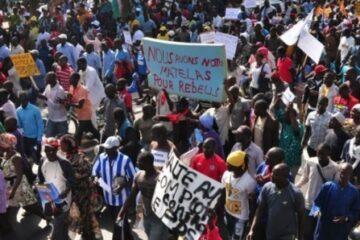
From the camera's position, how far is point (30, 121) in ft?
28.2

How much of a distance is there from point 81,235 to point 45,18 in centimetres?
1216

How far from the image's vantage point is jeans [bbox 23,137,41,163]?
29.0 feet

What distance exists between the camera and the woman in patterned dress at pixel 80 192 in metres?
6.55

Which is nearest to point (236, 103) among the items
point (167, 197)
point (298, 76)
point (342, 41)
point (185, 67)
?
point (185, 67)

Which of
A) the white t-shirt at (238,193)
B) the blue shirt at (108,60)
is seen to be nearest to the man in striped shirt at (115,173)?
the white t-shirt at (238,193)

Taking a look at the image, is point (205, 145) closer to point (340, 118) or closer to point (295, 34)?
point (340, 118)

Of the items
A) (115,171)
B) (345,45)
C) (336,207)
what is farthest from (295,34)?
(336,207)

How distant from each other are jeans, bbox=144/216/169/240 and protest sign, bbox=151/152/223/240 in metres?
0.29

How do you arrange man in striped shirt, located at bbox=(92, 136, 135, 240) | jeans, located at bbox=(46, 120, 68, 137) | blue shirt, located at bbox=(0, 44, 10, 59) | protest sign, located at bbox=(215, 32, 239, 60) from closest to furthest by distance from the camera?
man in striped shirt, located at bbox=(92, 136, 135, 240), jeans, located at bbox=(46, 120, 68, 137), protest sign, located at bbox=(215, 32, 239, 60), blue shirt, located at bbox=(0, 44, 10, 59)

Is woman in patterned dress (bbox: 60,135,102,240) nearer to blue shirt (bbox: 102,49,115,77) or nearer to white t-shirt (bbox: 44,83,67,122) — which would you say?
white t-shirt (bbox: 44,83,67,122)

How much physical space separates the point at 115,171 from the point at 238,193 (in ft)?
4.52

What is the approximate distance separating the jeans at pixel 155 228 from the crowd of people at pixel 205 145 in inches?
0.5

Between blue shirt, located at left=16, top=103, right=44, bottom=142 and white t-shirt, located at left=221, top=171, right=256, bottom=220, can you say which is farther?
blue shirt, located at left=16, top=103, right=44, bottom=142

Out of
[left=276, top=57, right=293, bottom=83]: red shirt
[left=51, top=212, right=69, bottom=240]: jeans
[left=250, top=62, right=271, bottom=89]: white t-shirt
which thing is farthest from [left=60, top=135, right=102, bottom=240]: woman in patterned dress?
[left=276, top=57, right=293, bottom=83]: red shirt
